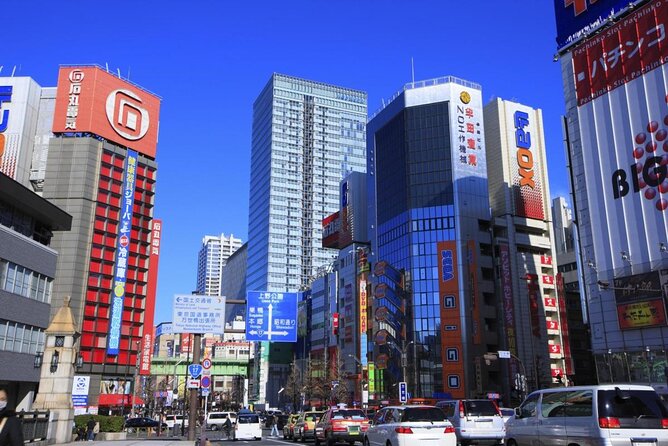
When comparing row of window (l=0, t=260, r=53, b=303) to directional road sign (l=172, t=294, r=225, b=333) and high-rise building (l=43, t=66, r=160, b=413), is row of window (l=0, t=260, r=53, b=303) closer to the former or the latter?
directional road sign (l=172, t=294, r=225, b=333)

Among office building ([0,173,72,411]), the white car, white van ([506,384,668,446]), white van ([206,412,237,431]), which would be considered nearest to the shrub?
office building ([0,173,72,411])

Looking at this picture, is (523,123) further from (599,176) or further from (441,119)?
(599,176)

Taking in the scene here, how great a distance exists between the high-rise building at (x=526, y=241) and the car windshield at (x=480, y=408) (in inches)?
2349

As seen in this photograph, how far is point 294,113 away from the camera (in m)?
186

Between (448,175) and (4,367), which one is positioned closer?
(4,367)

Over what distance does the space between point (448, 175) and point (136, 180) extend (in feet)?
142

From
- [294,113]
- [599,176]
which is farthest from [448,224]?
[294,113]

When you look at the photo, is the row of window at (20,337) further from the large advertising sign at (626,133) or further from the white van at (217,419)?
the large advertising sign at (626,133)

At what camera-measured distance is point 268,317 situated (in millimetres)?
37656

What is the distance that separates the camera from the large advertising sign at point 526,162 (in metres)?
90.5

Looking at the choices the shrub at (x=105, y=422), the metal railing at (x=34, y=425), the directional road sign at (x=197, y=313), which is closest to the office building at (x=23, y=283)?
the shrub at (x=105, y=422)

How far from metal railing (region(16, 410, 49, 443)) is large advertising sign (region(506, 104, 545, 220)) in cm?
7406

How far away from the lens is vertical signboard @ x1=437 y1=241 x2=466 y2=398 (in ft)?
261

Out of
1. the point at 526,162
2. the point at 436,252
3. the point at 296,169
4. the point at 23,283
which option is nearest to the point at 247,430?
the point at 23,283
